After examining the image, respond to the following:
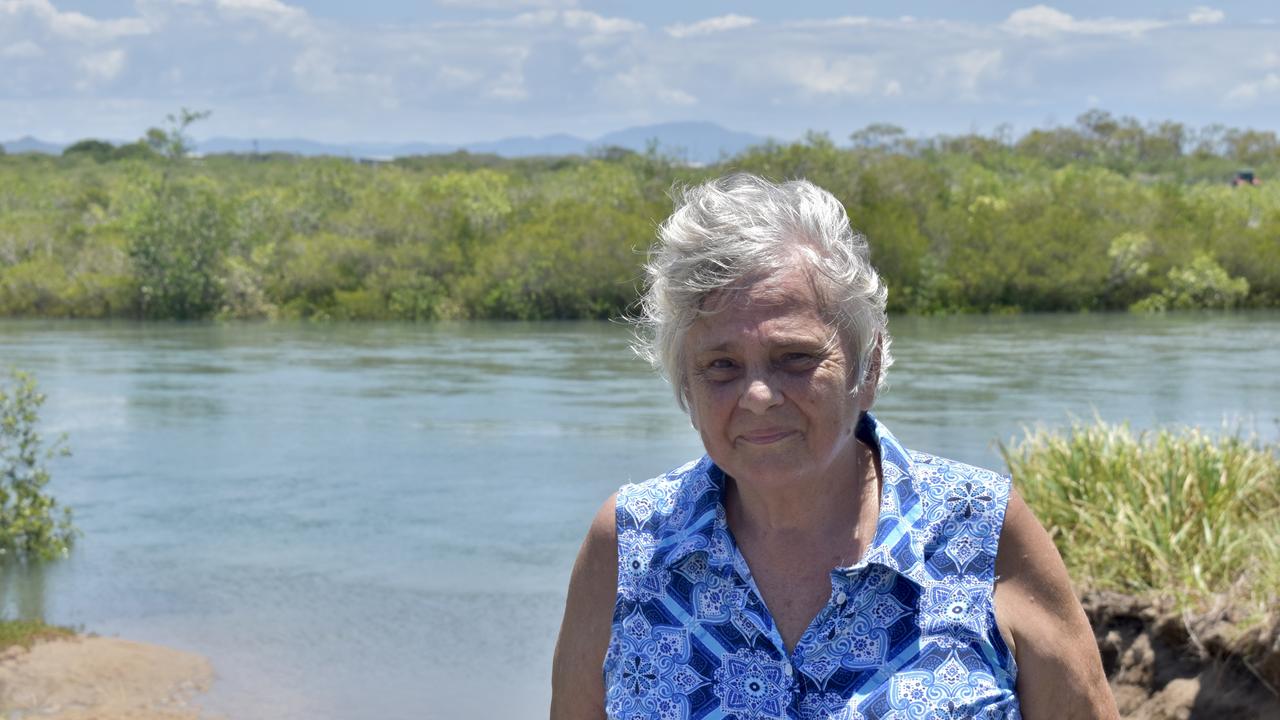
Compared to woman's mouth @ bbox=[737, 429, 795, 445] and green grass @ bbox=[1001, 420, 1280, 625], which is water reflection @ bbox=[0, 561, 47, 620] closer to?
green grass @ bbox=[1001, 420, 1280, 625]

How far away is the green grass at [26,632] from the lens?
847cm

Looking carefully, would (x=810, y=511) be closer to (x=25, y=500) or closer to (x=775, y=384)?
(x=775, y=384)

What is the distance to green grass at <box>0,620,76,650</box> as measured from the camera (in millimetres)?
8469

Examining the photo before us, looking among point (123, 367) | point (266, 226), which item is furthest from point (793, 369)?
point (266, 226)

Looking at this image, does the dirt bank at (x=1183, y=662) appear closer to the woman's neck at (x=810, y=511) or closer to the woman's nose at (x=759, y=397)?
the woman's neck at (x=810, y=511)

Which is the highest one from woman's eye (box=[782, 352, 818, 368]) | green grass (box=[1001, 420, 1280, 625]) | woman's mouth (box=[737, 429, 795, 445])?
woman's eye (box=[782, 352, 818, 368])

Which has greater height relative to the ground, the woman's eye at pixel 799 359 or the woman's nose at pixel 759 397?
the woman's eye at pixel 799 359

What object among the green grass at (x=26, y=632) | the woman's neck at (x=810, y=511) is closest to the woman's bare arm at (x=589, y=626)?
the woman's neck at (x=810, y=511)

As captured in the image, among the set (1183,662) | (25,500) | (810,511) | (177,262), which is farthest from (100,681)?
(177,262)

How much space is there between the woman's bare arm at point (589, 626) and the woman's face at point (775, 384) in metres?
0.20

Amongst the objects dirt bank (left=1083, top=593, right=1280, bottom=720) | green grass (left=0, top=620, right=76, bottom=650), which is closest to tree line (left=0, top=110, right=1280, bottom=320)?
green grass (left=0, top=620, right=76, bottom=650)

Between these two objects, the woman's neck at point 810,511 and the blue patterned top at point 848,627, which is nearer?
the blue patterned top at point 848,627

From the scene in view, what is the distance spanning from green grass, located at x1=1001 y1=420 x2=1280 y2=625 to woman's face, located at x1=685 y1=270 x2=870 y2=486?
422 centimetres

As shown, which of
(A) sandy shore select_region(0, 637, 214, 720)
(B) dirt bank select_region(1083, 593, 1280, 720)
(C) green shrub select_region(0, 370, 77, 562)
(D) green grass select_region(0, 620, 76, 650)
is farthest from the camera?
(C) green shrub select_region(0, 370, 77, 562)
